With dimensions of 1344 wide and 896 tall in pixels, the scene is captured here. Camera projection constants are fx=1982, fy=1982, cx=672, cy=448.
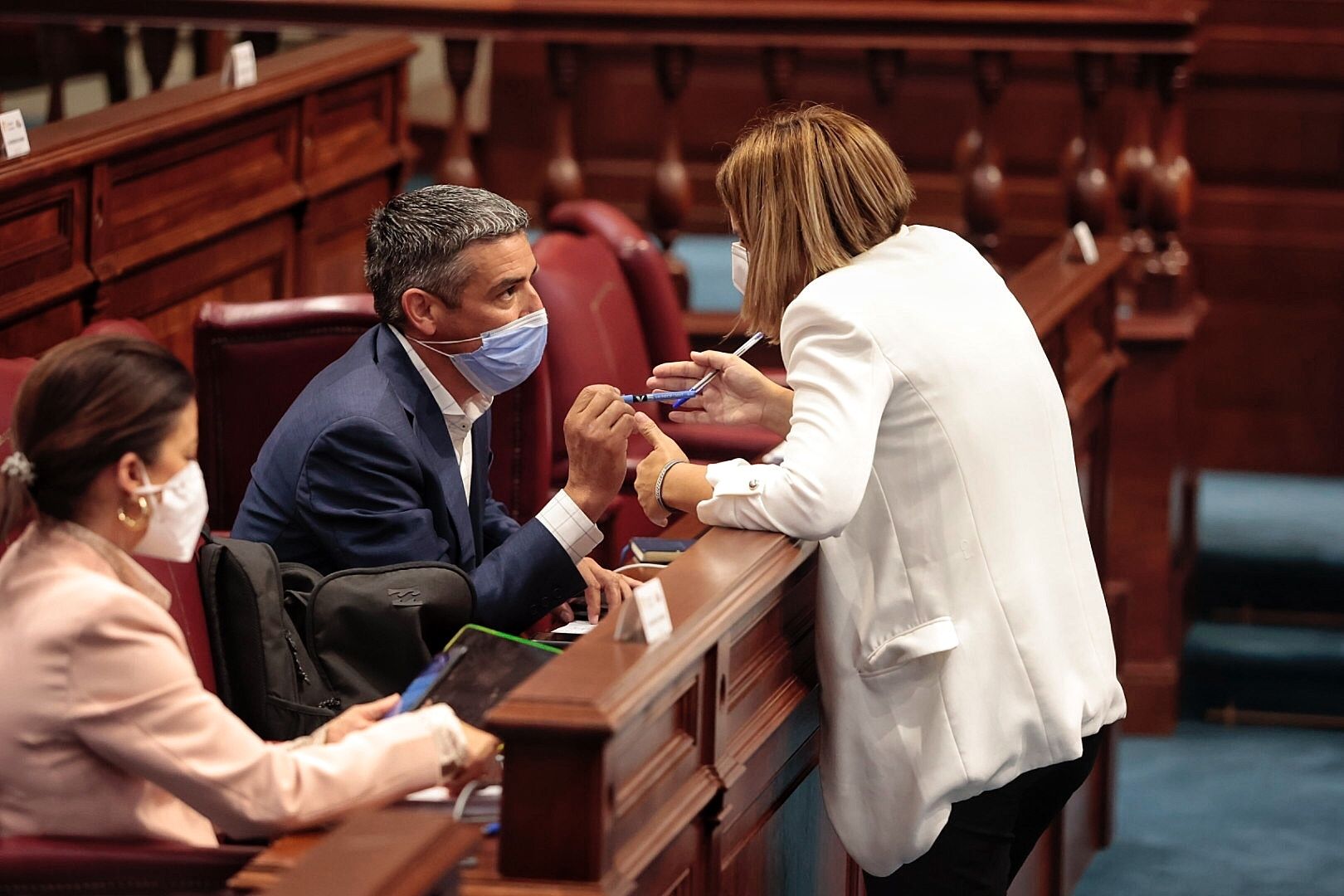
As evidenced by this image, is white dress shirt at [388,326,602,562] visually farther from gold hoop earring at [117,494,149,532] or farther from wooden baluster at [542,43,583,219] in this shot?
wooden baluster at [542,43,583,219]

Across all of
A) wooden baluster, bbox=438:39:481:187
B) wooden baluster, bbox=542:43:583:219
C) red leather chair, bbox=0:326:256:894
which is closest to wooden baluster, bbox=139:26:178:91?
wooden baluster, bbox=438:39:481:187

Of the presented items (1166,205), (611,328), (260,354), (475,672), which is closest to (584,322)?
(611,328)

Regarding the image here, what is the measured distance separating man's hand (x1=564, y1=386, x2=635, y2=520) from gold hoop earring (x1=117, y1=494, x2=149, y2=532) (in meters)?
0.80

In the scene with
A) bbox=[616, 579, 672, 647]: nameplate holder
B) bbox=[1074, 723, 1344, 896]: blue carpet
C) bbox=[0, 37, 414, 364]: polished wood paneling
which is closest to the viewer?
bbox=[616, 579, 672, 647]: nameplate holder

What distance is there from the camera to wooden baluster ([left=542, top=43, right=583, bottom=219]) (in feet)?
17.4

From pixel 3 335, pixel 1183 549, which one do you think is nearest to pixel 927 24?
pixel 1183 549

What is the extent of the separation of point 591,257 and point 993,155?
1550mm

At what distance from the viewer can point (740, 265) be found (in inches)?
104

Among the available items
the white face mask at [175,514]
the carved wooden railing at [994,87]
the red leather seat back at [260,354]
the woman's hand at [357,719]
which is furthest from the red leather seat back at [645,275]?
the white face mask at [175,514]

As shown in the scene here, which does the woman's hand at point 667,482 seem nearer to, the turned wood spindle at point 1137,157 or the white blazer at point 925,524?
the white blazer at point 925,524

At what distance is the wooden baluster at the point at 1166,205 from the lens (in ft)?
17.7

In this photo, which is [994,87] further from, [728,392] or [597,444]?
[597,444]

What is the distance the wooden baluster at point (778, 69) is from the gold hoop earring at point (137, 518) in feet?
11.8

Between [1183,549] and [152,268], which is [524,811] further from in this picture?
[1183,549]
